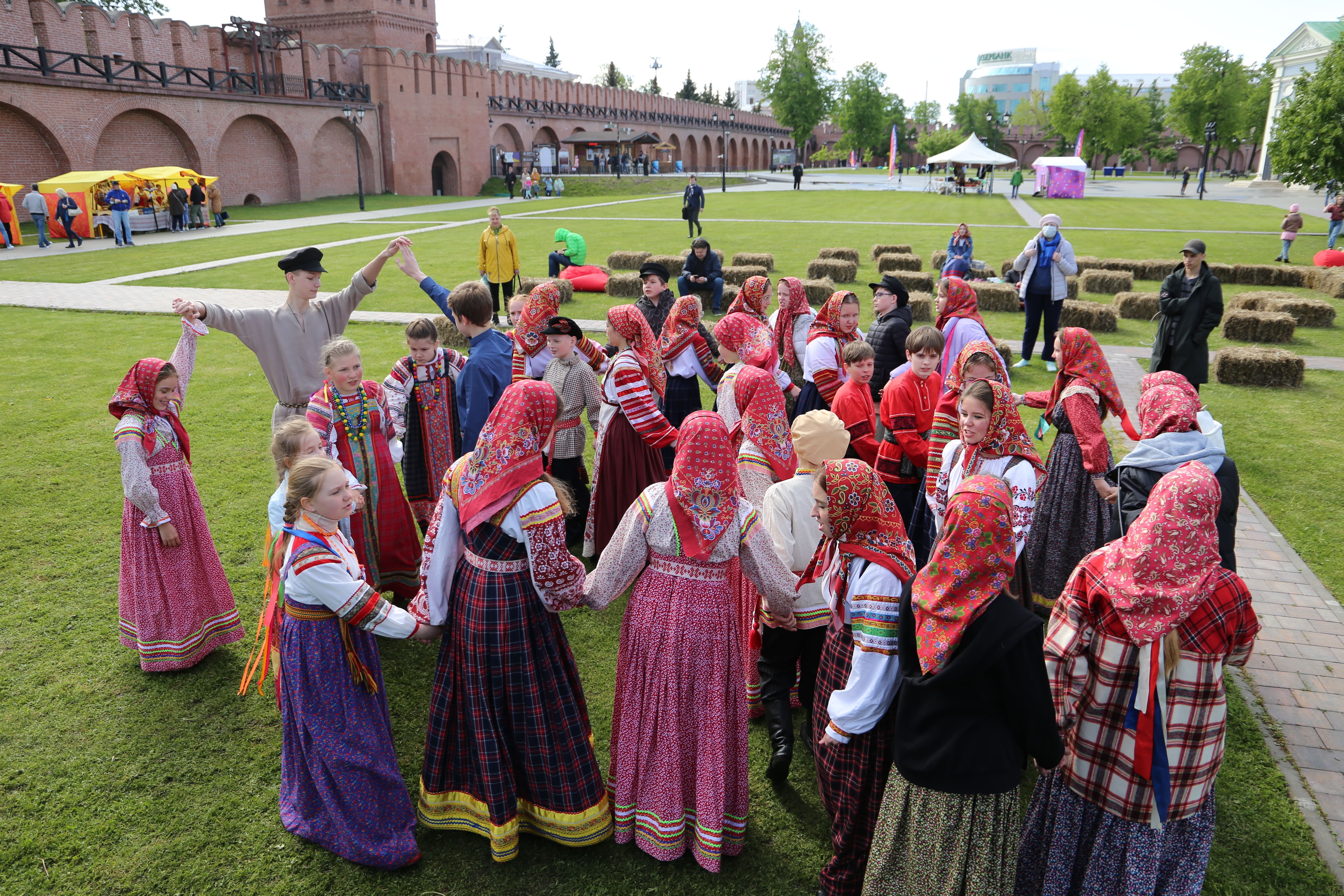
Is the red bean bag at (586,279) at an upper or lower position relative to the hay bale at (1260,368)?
upper

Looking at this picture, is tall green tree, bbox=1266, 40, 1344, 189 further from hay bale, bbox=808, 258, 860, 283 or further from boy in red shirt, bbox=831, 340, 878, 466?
boy in red shirt, bbox=831, 340, 878, 466

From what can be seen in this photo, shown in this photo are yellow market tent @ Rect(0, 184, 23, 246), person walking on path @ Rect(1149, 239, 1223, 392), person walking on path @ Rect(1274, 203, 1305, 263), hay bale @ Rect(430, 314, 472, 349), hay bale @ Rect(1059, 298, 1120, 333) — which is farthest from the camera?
yellow market tent @ Rect(0, 184, 23, 246)

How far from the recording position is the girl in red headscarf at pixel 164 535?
15.2 ft

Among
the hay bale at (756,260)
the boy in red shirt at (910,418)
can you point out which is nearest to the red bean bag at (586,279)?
the hay bale at (756,260)

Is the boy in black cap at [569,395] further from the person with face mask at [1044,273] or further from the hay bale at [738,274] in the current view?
the hay bale at [738,274]

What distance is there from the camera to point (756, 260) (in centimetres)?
1964

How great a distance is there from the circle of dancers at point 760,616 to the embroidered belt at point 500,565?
0.4 inches

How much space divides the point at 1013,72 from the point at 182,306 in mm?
175906

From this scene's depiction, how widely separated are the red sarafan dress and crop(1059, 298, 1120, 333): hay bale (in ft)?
43.8

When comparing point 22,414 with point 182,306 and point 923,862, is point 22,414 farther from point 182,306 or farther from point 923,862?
point 923,862

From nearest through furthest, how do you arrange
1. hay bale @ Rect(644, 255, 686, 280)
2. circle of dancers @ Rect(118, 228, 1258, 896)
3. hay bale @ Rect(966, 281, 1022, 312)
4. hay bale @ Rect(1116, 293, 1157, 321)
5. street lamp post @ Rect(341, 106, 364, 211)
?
1. circle of dancers @ Rect(118, 228, 1258, 896)
2. hay bale @ Rect(1116, 293, 1157, 321)
3. hay bale @ Rect(966, 281, 1022, 312)
4. hay bale @ Rect(644, 255, 686, 280)
5. street lamp post @ Rect(341, 106, 364, 211)

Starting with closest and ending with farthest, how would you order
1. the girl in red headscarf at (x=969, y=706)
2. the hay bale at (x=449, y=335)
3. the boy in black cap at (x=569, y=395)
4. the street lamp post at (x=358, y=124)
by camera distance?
the girl in red headscarf at (x=969, y=706) < the boy in black cap at (x=569, y=395) < the hay bale at (x=449, y=335) < the street lamp post at (x=358, y=124)

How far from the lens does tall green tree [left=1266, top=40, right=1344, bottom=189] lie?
2400cm

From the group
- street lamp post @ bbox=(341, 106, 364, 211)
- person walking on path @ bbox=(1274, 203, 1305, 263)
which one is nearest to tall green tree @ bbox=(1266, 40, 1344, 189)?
person walking on path @ bbox=(1274, 203, 1305, 263)
